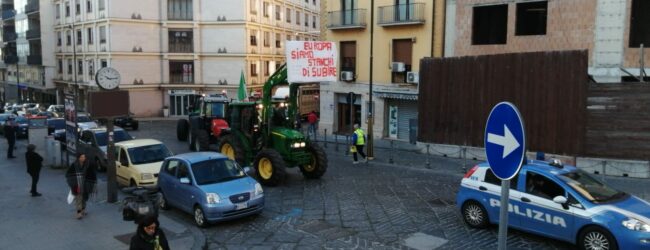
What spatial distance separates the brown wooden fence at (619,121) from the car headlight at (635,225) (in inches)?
393

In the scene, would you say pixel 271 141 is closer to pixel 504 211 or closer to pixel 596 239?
pixel 596 239

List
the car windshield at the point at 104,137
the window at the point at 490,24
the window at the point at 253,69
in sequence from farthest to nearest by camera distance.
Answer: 1. the window at the point at 253,69
2. the window at the point at 490,24
3. the car windshield at the point at 104,137

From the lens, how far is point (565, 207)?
32.5ft

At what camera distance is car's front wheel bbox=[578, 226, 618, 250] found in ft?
30.6

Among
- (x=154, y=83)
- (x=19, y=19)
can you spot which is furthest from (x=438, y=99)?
(x=19, y=19)

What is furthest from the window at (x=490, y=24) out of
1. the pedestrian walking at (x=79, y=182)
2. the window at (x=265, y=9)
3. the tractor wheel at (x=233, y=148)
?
the window at (x=265, y=9)

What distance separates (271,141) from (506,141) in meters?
13.4

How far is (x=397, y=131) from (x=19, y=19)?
Result: 59.0 m

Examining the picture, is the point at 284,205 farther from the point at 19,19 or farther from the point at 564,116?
the point at 19,19

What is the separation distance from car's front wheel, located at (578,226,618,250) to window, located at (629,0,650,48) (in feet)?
45.0

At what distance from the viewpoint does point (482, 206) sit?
11500mm

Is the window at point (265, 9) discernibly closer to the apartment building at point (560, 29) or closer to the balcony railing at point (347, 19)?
the balcony railing at point (347, 19)

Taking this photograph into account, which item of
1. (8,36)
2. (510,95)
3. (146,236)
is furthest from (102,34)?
(146,236)

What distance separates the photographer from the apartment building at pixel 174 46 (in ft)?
152
